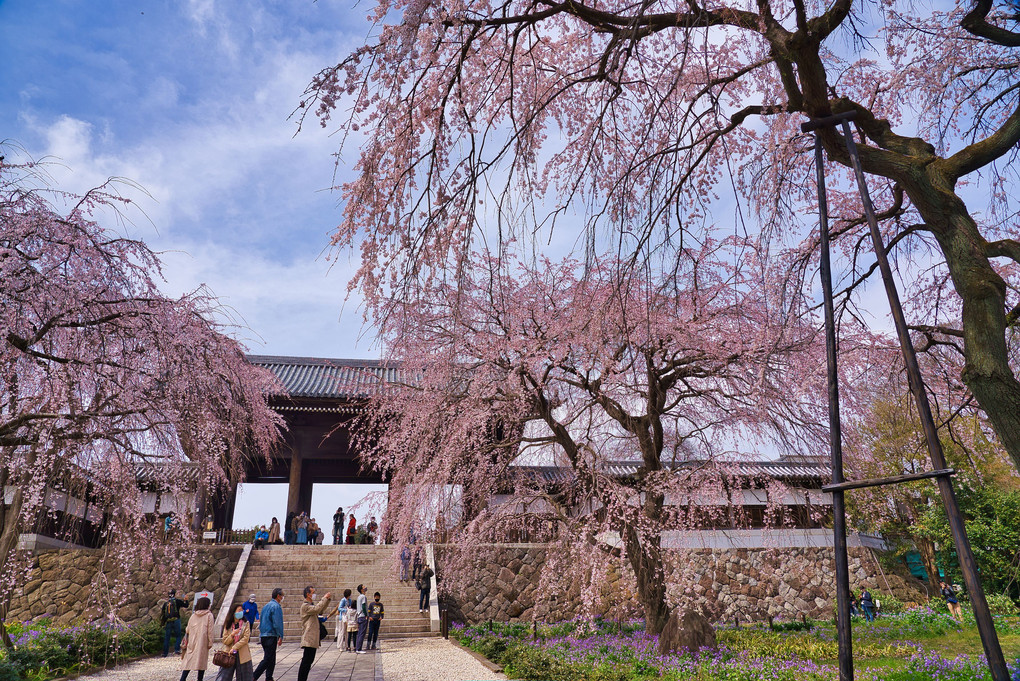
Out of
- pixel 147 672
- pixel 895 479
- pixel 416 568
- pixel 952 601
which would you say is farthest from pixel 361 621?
pixel 952 601

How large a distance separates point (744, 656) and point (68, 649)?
10432mm

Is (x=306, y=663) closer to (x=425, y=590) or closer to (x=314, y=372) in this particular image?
(x=425, y=590)

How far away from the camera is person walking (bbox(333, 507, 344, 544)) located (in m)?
20.7

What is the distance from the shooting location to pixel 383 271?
4031 mm

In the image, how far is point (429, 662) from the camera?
11070 mm

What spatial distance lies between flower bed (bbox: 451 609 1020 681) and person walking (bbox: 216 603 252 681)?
3686 millimetres

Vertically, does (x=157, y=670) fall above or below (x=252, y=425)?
below

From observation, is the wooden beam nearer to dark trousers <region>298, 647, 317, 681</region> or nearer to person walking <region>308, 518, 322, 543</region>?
dark trousers <region>298, 647, 317, 681</region>

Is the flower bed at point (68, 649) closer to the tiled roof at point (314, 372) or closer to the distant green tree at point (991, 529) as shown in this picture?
the tiled roof at point (314, 372)

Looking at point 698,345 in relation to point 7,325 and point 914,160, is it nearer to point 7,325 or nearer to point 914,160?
point 914,160

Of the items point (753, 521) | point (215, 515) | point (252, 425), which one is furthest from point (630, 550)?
point (215, 515)

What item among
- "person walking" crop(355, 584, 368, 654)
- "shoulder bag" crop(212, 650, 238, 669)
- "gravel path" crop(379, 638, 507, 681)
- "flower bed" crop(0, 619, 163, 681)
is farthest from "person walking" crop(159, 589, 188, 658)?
"shoulder bag" crop(212, 650, 238, 669)

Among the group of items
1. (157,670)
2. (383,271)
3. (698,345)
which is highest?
(698,345)

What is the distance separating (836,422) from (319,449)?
19.9 m
